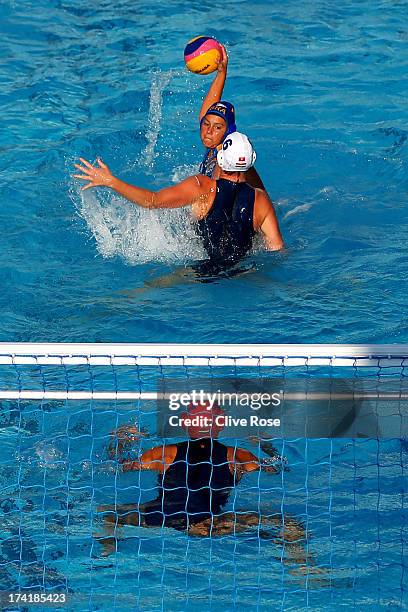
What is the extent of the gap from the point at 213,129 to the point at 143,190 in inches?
44.2

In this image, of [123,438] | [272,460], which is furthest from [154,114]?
[272,460]

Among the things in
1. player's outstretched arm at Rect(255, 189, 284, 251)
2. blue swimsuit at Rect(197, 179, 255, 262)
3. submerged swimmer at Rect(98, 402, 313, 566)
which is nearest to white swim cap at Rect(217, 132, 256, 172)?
blue swimsuit at Rect(197, 179, 255, 262)

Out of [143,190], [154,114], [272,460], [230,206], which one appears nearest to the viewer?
[272,460]

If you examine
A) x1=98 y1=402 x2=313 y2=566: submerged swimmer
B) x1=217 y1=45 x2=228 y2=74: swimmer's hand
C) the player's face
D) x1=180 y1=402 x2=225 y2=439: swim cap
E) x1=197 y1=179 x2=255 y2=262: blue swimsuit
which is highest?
x1=217 y1=45 x2=228 y2=74: swimmer's hand

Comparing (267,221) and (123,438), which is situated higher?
(267,221)

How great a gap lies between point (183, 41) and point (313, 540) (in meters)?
7.12

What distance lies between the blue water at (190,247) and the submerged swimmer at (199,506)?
8 centimetres

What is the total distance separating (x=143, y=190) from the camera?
5754mm

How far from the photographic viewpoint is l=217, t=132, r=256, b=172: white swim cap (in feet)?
20.5

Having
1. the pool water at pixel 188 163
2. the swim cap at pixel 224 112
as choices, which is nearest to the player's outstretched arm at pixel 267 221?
the pool water at pixel 188 163

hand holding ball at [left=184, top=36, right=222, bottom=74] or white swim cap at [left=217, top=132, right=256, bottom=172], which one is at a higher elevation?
hand holding ball at [left=184, top=36, right=222, bottom=74]

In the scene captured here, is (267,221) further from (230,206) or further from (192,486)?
(192,486)

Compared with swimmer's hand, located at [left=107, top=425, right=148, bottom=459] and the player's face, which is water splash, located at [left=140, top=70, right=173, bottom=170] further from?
swimmer's hand, located at [left=107, top=425, right=148, bottom=459]

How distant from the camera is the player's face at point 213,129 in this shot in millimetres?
6629
